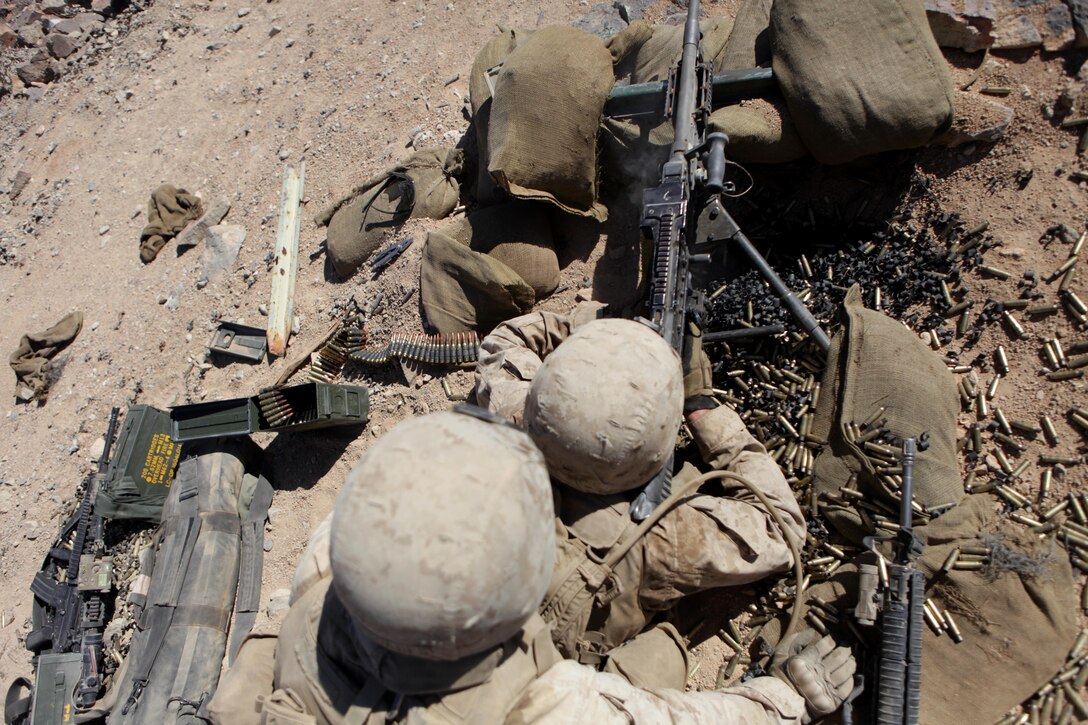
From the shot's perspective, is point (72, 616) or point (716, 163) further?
point (72, 616)

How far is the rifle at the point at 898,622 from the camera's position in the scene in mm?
3123

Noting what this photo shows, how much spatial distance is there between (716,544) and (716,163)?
2142 millimetres

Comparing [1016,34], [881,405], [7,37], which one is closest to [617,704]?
[881,405]

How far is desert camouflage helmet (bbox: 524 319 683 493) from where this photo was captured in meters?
2.71

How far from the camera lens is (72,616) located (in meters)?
4.98

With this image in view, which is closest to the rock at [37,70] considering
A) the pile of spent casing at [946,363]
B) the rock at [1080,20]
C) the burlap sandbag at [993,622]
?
the pile of spent casing at [946,363]

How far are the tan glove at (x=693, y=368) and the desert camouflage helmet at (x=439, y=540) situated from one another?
1948 millimetres

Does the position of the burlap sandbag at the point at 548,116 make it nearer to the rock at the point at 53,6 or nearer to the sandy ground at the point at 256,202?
the sandy ground at the point at 256,202

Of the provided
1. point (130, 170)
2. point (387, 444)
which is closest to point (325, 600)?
point (387, 444)

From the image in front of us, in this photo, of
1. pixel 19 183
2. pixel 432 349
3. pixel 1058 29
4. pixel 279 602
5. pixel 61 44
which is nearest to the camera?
pixel 1058 29

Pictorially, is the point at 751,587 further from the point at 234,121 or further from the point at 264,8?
the point at 264,8

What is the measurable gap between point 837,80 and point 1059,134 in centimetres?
144

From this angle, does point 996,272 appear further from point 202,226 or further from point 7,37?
point 7,37

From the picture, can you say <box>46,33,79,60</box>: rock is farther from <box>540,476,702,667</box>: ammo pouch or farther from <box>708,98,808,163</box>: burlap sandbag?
<box>540,476,702,667</box>: ammo pouch
